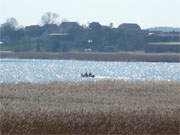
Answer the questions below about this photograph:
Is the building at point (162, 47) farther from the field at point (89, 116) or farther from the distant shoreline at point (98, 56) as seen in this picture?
the field at point (89, 116)

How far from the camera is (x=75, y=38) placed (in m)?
104

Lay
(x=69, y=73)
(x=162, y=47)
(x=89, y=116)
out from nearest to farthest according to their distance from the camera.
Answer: (x=89, y=116) → (x=69, y=73) → (x=162, y=47)

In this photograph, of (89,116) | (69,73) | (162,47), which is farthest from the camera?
(162,47)

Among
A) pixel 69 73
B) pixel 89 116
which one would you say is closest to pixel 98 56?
pixel 69 73

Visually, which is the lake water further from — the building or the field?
the field

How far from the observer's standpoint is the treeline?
4026 inches

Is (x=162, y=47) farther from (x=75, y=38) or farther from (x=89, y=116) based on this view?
(x=89, y=116)

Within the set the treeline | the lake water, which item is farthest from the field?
the treeline

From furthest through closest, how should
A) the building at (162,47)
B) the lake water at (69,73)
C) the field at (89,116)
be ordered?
the building at (162,47), the lake water at (69,73), the field at (89,116)

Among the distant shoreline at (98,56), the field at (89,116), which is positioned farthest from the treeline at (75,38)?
the field at (89,116)

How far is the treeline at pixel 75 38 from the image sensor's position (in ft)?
335

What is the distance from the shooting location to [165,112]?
19.6m

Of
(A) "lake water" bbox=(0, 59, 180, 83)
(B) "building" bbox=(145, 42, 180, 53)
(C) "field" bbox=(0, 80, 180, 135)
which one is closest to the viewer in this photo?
(C) "field" bbox=(0, 80, 180, 135)

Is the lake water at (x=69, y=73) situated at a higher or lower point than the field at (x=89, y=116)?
lower
